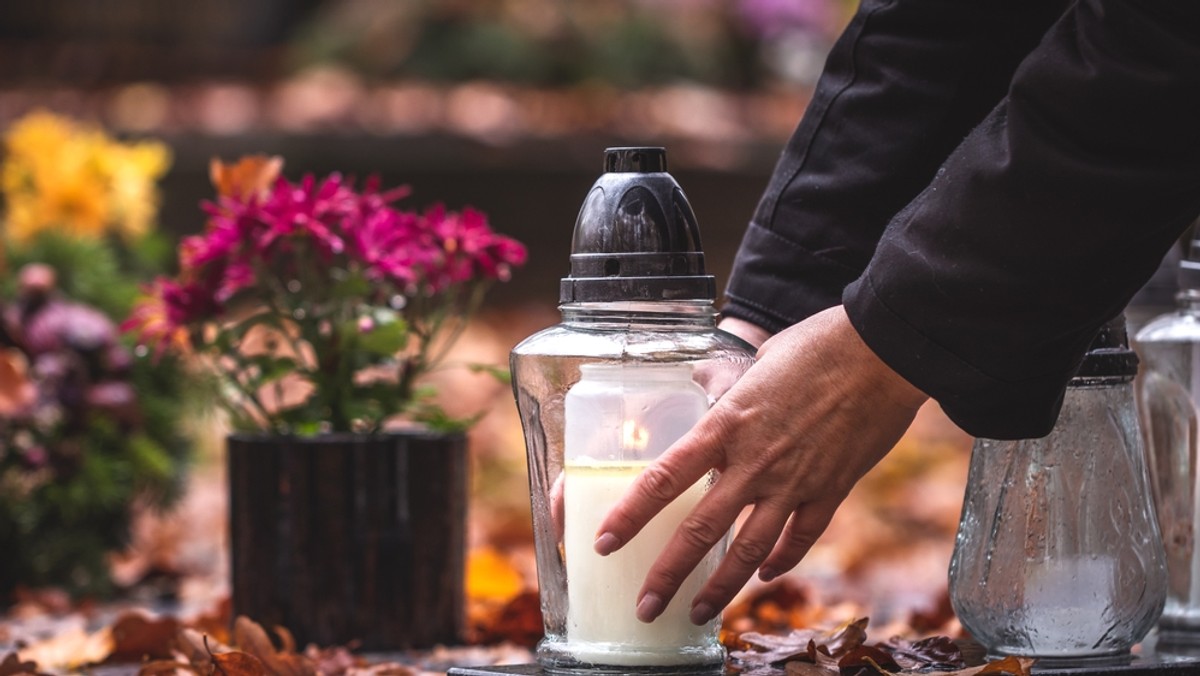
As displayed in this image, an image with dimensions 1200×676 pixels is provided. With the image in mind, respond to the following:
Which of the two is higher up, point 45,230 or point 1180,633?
point 45,230

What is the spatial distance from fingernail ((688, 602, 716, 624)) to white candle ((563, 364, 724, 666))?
0.07 feet

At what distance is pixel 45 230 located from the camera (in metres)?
3.09

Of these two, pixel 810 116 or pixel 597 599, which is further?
pixel 810 116

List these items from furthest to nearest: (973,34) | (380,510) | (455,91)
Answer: (455,91) < (380,510) < (973,34)

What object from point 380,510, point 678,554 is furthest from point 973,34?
point 380,510

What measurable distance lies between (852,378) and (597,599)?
0.29 m

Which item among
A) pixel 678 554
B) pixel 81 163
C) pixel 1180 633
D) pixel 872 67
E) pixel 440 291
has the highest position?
pixel 81 163

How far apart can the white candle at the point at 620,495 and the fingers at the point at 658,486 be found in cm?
5

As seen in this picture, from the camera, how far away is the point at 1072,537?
4.77 ft

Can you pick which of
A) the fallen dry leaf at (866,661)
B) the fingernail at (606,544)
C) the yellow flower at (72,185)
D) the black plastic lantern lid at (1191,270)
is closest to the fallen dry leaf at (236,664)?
the fingernail at (606,544)

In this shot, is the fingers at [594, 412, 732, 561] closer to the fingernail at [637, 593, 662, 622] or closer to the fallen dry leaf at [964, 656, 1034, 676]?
the fingernail at [637, 593, 662, 622]

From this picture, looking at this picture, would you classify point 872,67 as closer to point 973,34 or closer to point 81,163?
point 973,34

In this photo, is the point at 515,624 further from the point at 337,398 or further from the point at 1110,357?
the point at 1110,357

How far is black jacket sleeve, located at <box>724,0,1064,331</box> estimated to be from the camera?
1589 mm
